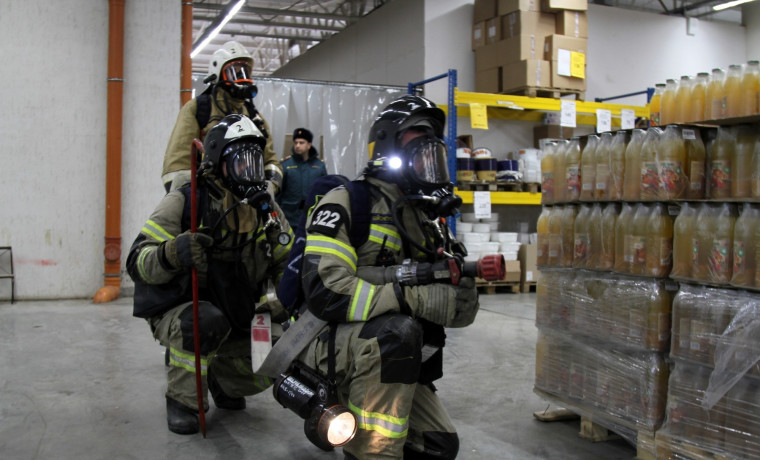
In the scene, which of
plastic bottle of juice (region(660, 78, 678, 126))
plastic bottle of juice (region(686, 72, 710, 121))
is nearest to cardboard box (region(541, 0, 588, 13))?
plastic bottle of juice (region(660, 78, 678, 126))

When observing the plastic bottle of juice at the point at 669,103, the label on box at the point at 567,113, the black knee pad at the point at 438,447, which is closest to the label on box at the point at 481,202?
the label on box at the point at 567,113

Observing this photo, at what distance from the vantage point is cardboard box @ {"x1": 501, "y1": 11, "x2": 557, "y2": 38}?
8195 mm

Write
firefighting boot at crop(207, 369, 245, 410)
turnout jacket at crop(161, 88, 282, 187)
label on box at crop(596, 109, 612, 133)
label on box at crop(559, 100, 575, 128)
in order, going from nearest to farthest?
firefighting boot at crop(207, 369, 245, 410) → turnout jacket at crop(161, 88, 282, 187) → label on box at crop(559, 100, 575, 128) → label on box at crop(596, 109, 612, 133)

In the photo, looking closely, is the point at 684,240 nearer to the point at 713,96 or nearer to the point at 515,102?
the point at 713,96

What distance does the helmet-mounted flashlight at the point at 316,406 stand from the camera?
2.34 m

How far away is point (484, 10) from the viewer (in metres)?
8.98

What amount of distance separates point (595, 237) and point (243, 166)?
5.76ft

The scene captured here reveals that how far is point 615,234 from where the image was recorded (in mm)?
3154

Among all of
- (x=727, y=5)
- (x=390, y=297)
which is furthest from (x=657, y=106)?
(x=727, y=5)

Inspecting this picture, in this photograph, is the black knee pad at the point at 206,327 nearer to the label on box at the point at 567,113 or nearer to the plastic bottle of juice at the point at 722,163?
the plastic bottle of juice at the point at 722,163

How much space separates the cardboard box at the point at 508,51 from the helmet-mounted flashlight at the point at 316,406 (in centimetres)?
652

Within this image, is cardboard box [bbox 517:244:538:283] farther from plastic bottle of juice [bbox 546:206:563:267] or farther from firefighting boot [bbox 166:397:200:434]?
firefighting boot [bbox 166:397:200:434]

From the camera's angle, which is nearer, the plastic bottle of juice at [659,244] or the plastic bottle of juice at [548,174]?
the plastic bottle of juice at [659,244]

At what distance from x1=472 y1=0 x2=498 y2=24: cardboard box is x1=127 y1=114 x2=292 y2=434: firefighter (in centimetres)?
635
